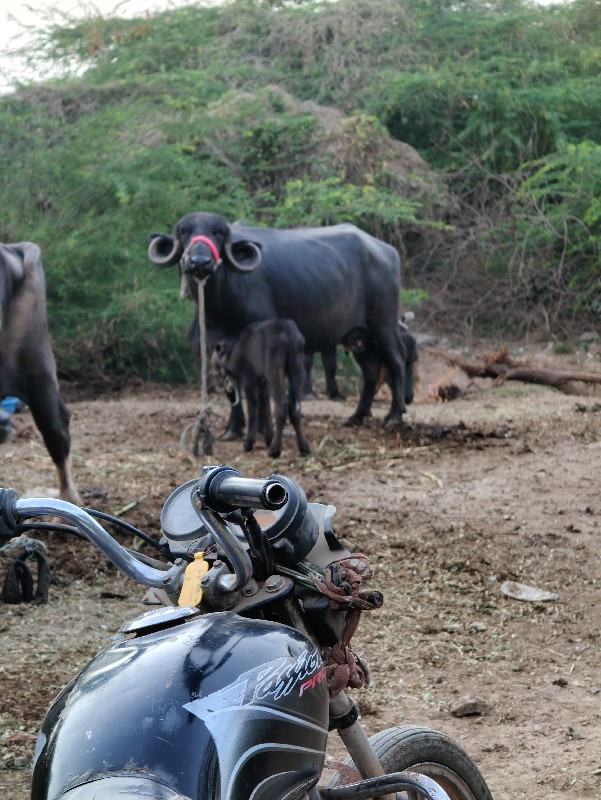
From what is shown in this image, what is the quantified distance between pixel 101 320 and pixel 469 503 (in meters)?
7.27

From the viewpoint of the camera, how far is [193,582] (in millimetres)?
2045

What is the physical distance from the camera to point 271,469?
8578mm

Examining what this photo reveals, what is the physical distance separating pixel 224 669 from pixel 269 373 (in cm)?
743

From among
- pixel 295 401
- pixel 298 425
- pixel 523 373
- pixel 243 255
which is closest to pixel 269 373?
pixel 295 401

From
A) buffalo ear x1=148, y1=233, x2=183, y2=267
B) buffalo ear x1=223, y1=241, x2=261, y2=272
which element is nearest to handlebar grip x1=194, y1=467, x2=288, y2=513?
buffalo ear x1=223, y1=241, x2=261, y2=272

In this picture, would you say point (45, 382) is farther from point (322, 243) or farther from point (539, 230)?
point (539, 230)

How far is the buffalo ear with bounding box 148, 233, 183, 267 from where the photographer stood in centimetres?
984

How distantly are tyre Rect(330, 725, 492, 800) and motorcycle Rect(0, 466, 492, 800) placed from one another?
158 millimetres

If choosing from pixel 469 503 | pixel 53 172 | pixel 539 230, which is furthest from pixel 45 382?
pixel 539 230

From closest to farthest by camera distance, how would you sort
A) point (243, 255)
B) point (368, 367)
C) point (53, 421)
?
point (53, 421) < point (243, 255) < point (368, 367)

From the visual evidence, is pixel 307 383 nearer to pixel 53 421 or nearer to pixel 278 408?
pixel 278 408

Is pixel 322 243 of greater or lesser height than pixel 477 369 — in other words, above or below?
above

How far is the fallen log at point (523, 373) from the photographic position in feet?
38.2

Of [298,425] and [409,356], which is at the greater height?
[298,425]
